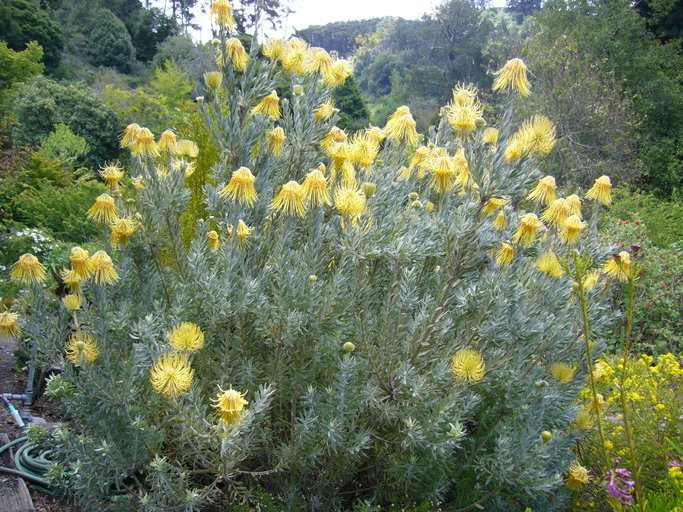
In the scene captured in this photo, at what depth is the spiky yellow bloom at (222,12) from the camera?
196cm

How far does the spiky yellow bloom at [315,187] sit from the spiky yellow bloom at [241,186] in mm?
202

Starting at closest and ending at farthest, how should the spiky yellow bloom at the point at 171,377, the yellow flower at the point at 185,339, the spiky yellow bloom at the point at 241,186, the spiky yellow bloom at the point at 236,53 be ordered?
the spiky yellow bloom at the point at 171,377 → the yellow flower at the point at 185,339 → the spiky yellow bloom at the point at 241,186 → the spiky yellow bloom at the point at 236,53

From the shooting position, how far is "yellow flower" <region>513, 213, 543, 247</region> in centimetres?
183

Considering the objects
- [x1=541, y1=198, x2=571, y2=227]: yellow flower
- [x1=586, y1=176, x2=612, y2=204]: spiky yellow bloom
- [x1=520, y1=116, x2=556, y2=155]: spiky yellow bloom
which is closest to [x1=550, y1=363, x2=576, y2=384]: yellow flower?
[x1=541, y1=198, x2=571, y2=227]: yellow flower

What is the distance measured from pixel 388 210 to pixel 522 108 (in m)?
14.0

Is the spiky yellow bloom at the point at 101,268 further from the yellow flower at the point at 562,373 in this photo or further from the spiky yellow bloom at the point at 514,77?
the yellow flower at the point at 562,373

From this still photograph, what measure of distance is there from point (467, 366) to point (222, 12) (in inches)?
67.3

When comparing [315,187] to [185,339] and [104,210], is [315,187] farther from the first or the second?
[104,210]

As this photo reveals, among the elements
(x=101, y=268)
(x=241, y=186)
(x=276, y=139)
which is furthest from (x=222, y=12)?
(x=101, y=268)

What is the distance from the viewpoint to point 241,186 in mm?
1771

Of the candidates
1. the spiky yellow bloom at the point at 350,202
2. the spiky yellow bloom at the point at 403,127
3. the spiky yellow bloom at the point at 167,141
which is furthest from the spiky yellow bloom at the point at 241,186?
the spiky yellow bloom at the point at 403,127

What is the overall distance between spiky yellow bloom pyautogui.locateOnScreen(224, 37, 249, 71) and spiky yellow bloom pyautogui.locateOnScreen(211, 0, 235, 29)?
69 millimetres

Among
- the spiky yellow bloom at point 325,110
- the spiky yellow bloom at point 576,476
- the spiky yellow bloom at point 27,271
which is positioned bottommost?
the spiky yellow bloom at point 576,476

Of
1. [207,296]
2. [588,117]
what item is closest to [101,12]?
[588,117]
